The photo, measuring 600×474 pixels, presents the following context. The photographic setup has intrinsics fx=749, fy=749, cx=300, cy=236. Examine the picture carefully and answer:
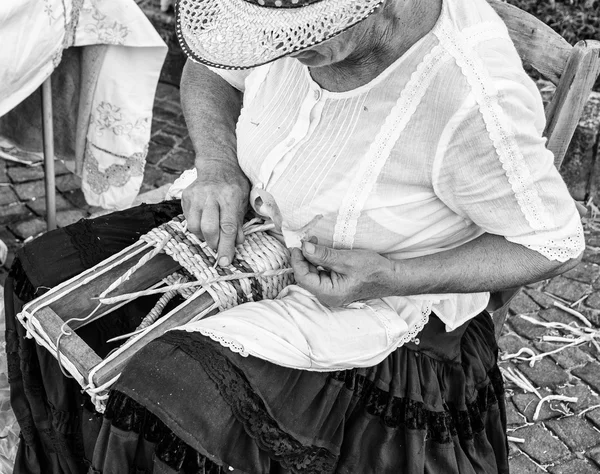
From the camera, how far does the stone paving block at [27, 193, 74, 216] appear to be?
12.3ft

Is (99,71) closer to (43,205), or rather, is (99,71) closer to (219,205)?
(43,205)

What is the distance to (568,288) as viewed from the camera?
3510 mm

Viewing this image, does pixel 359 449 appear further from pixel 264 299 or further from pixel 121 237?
pixel 121 237

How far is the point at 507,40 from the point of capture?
1.68 m

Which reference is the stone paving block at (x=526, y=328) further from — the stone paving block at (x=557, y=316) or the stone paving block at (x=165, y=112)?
the stone paving block at (x=165, y=112)

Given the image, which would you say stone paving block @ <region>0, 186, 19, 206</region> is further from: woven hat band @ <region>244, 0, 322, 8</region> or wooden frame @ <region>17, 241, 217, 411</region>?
woven hat band @ <region>244, 0, 322, 8</region>

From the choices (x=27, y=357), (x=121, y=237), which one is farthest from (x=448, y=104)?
(x=27, y=357)

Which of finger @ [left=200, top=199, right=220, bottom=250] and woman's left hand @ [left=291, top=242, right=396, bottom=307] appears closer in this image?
woman's left hand @ [left=291, top=242, right=396, bottom=307]

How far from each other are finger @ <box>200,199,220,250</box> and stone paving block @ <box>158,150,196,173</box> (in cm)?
237

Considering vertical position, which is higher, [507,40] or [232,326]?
[507,40]

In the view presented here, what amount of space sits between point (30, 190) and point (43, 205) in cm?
16

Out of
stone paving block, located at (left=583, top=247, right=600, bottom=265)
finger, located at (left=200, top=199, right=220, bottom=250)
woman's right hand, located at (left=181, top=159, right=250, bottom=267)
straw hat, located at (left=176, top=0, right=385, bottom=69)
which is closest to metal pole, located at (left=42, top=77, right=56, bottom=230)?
woman's right hand, located at (left=181, top=159, right=250, bottom=267)

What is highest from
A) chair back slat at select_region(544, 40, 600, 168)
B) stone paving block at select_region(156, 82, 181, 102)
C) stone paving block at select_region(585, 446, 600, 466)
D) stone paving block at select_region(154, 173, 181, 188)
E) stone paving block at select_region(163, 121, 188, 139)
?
chair back slat at select_region(544, 40, 600, 168)

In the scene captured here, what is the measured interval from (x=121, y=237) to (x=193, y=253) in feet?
0.90
